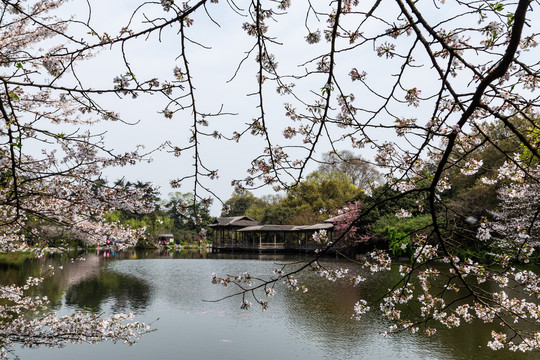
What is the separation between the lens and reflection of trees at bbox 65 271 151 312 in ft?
32.9

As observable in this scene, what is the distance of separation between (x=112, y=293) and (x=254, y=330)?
571 centimetres

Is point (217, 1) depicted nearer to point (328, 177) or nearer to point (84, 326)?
point (84, 326)

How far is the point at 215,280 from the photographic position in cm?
291

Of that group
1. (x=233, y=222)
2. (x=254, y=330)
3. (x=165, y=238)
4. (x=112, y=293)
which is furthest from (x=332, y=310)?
(x=165, y=238)

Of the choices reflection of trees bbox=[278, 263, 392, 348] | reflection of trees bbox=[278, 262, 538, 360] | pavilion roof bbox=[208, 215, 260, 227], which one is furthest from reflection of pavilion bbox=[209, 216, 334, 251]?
reflection of trees bbox=[278, 262, 538, 360]

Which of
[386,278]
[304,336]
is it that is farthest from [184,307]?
[386,278]

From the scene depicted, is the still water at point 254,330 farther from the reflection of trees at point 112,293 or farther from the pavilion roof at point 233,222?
the pavilion roof at point 233,222

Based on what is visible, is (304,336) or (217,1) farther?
(304,336)

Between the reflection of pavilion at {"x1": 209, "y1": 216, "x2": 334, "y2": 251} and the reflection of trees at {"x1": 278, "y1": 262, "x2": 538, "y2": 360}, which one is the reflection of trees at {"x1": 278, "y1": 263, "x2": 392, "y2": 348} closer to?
the reflection of trees at {"x1": 278, "y1": 262, "x2": 538, "y2": 360}

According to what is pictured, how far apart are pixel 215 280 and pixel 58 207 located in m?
3.24

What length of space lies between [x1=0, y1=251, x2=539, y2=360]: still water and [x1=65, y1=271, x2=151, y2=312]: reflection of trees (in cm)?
2

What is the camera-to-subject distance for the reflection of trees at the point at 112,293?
10.0 metres

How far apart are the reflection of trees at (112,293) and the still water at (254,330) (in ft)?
0.08

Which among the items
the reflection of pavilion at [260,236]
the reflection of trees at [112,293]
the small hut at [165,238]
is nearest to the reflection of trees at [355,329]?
the reflection of trees at [112,293]
